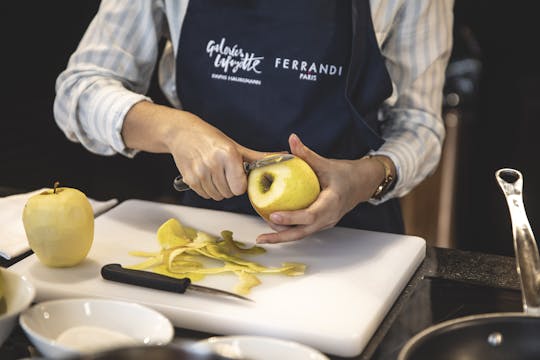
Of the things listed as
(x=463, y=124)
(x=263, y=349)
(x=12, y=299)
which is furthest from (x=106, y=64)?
(x=463, y=124)

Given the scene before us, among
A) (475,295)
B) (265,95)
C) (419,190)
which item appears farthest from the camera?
(419,190)

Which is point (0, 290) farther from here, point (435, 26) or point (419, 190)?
point (419, 190)

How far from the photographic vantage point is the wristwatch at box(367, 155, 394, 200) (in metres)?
1.59

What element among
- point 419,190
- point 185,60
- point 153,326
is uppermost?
point 185,60

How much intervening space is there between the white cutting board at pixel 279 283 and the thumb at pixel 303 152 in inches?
6.3

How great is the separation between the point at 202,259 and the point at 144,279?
0.16 meters

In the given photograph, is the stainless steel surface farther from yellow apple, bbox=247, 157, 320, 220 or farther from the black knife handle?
yellow apple, bbox=247, 157, 320, 220

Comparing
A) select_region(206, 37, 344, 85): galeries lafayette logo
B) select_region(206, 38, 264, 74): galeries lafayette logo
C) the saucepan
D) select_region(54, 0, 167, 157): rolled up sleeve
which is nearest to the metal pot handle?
the saucepan

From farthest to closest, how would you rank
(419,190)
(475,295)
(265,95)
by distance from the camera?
(419,190) < (265,95) < (475,295)

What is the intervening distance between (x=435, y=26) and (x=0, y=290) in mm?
1035

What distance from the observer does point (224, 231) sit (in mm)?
1453

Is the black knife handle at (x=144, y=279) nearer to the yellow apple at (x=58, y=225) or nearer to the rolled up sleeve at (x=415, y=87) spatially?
the yellow apple at (x=58, y=225)

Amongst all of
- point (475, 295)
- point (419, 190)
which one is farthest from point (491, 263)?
point (419, 190)

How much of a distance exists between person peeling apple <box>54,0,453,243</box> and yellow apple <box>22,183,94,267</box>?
0.87 feet
